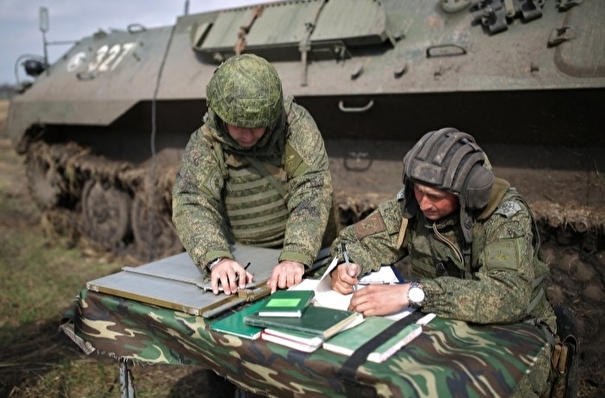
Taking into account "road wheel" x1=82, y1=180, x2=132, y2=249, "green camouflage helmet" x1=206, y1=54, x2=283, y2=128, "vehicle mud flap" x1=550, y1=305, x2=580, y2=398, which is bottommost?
"road wheel" x1=82, y1=180, x2=132, y2=249

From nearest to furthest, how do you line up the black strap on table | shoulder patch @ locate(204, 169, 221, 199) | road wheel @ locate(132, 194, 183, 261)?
1. the black strap on table
2. shoulder patch @ locate(204, 169, 221, 199)
3. road wheel @ locate(132, 194, 183, 261)

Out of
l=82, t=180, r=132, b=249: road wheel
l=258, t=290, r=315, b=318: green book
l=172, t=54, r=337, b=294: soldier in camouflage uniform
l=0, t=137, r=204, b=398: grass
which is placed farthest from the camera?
l=82, t=180, r=132, b=249: road wheel

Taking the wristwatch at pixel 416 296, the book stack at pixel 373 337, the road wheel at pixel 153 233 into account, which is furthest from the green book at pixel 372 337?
the road wheel at pixel 153 233

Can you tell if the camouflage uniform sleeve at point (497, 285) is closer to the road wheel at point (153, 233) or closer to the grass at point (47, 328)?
the grass at point (47, 328)

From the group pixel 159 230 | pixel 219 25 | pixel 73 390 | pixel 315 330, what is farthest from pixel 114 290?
pixel 159 230

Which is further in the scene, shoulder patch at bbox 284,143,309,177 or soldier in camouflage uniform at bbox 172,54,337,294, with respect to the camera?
shoulder patch at bbox 284,143,309,177

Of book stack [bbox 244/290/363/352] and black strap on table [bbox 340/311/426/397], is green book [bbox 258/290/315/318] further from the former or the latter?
black strap on table [bbox 340/311/426/397]

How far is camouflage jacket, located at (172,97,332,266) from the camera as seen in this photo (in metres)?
2.72

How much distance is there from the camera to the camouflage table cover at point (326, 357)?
165 centimetres

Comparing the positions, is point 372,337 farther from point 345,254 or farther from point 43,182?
point 43,182

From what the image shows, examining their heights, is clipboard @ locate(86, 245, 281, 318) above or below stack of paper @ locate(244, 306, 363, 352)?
below

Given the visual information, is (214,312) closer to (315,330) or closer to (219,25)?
(315,330)

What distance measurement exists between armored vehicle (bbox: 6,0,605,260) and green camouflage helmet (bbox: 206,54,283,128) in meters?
1.98

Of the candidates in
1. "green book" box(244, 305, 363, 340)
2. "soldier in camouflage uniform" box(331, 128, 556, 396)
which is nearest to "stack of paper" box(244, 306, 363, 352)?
"green book" box(244, 305, 363, 340)
